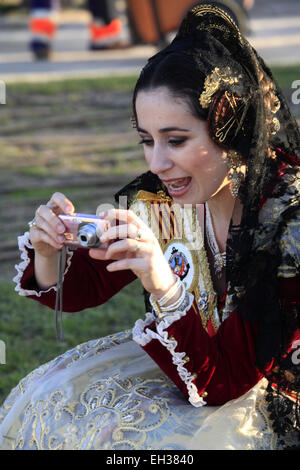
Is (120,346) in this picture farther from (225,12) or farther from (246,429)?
(225,12)

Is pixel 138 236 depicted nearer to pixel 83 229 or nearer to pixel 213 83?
pixel 83 229

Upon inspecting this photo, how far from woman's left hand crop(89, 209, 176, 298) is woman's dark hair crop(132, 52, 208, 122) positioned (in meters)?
0.41

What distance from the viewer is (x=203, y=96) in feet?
7.64

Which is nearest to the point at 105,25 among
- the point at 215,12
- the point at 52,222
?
the point at 215,12

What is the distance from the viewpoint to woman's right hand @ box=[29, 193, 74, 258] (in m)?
2.33

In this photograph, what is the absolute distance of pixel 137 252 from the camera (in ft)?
6.98

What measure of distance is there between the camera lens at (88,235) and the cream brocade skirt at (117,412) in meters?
0.48

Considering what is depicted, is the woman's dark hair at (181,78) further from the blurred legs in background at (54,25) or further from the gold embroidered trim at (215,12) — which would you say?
the blurred legs in background at (54,25)

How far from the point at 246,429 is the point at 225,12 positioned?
124 cm

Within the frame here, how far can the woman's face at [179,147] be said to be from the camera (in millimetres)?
2340

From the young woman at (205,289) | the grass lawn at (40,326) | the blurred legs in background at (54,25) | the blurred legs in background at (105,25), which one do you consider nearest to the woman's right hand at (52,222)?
the young woman at (205,289)

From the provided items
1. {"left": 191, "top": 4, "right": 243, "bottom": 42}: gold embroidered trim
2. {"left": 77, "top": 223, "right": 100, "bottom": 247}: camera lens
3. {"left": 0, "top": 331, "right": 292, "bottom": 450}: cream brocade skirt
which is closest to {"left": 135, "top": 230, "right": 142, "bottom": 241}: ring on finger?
{"left": 77, "top": 223, "right": 100, "bottom": 247}: camera lens

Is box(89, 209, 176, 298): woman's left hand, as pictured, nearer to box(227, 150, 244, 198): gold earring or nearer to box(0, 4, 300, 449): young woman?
box(0, 4, 300, 449): young woman
